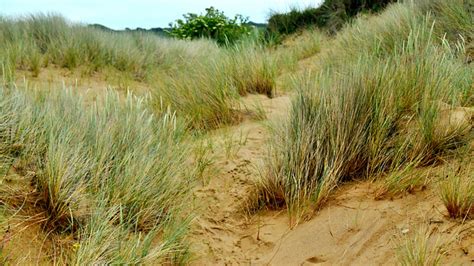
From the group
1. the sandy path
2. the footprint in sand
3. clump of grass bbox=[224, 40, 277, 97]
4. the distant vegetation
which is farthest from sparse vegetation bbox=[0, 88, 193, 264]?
the distant vegetation

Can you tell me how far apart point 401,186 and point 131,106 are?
6.30 feet

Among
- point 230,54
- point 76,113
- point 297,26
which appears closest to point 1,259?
point 76,113

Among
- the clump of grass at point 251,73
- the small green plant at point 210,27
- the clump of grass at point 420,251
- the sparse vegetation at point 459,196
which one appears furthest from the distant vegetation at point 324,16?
the clump of grass at point 420,251

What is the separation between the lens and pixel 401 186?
2.79 m

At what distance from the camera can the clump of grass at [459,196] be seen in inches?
92.7

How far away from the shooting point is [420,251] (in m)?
2.09

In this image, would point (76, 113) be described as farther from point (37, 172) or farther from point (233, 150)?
point (233, 150)

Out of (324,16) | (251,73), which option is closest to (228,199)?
(251,73)

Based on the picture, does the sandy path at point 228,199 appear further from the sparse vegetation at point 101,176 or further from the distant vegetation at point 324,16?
the distant vegetation at point 324,16

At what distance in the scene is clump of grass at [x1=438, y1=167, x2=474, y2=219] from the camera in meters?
2.35

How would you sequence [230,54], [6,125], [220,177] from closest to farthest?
[6,125] → [220,177] → [230,54]

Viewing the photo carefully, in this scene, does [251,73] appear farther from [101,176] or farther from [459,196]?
[459,196]

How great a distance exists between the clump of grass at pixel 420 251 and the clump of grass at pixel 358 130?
725 millimetres

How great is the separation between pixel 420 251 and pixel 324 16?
10752 millimetres
